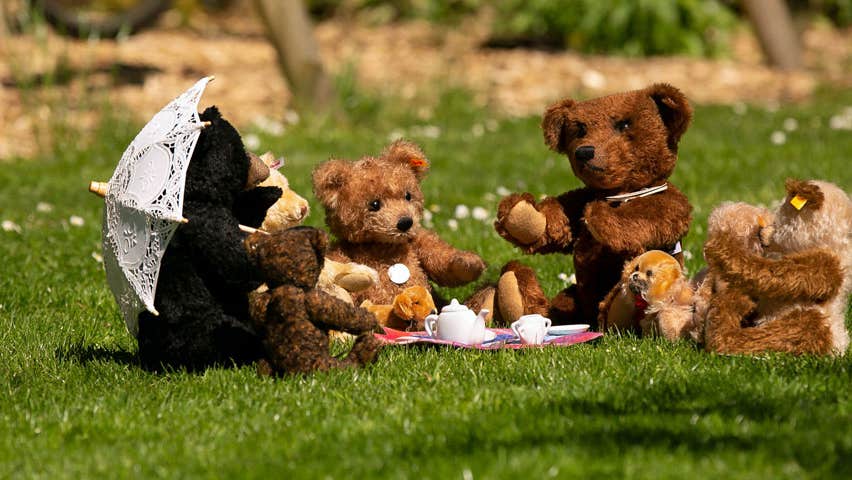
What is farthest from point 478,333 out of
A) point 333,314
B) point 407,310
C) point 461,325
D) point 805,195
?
point 805,195

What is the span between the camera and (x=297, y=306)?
398 cm

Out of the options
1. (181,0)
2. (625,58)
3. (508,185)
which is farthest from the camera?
(181,0)

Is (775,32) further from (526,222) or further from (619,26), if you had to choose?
(526,222)

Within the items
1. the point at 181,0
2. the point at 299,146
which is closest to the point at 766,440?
the point at 299,146

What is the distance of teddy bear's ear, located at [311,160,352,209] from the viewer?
190 inches

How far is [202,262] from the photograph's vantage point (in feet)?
13.3

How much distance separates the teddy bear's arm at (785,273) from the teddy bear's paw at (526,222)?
0.83 meters

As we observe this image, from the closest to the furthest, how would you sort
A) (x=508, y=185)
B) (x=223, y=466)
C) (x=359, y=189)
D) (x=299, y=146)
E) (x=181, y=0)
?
(x=223, y=466) → (x=359, y=189) → (x=508, y=185) → (x=299, y=146) → (x=181, y=0)

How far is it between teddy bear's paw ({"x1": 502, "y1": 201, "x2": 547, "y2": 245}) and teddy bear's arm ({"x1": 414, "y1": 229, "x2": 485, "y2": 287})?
235 mm

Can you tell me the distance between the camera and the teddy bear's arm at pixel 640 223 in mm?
4516

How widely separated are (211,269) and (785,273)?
6.74ft

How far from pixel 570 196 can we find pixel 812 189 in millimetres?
1122

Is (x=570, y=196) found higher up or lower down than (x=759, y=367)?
higher up

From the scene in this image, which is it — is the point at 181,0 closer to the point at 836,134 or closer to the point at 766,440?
the point at 836,134
